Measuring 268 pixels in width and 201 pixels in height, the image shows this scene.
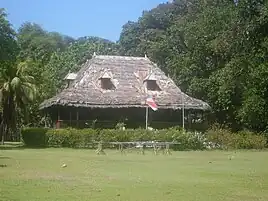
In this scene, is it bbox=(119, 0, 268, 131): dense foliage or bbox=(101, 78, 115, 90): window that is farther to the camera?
bbox=(101, 78, 115, 90): window

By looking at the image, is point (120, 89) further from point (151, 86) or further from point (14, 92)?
point (14, 92)

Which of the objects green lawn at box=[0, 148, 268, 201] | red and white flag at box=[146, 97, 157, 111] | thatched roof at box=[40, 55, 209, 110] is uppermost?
thatched roof at box=[40, 55, 209, 110]

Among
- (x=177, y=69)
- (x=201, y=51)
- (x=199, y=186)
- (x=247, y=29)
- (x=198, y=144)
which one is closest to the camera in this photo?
(x=199, y=186)

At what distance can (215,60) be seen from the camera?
147 ft

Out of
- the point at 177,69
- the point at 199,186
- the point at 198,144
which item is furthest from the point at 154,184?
the point at 177,69

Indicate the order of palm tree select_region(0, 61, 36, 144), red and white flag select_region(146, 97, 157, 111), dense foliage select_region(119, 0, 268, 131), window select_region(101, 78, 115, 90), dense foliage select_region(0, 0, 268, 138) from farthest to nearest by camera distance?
window select_region(101, 78, 115, 90) < dense foliage select_region(119, 0, 268, 131) < dense foliage select_region(0, 0, 268, 138) < palm tree select_region(0, 61, 36, 144) < red and white flag select_region(146, 97, 157, 111)

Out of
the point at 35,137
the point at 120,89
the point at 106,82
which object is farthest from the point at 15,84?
the point at 120,89

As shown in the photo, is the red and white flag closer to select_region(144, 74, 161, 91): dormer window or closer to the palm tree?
select_region(144, 74, 161, 91): dormer window

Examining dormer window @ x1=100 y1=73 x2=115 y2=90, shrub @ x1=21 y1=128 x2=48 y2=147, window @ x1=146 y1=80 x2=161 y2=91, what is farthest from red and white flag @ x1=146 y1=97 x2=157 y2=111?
shrub @ x1=21 y1=128 x2=48 y2=147

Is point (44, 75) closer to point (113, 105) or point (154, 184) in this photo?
point (113, 105)

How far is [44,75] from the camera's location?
173ft

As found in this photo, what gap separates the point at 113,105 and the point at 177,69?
449 inches

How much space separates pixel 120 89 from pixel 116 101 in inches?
73.2

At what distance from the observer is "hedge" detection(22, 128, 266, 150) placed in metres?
33.6
